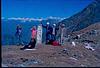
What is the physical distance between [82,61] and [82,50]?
4.01 metres

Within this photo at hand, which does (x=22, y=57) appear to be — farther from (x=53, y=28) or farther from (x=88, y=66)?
(x=53, y=28)

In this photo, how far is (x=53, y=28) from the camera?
31156 mm

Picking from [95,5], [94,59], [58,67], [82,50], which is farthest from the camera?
[95,5]

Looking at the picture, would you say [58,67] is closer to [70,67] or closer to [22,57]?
[70,67]

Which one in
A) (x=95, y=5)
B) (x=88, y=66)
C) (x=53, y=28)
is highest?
(x=95, y=5)

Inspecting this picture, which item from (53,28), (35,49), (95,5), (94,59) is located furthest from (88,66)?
(95,5)

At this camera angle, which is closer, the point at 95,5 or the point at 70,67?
the point at 70,67

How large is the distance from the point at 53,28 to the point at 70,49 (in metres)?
2.90

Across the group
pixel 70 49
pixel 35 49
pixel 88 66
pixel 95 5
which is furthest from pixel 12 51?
pixel 95 5

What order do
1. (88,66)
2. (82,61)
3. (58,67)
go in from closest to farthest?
(58,67) → (88,66) → (82,61)

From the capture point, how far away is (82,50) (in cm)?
2955

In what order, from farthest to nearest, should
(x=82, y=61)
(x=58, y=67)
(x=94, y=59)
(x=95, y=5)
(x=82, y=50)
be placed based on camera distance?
(x=95, y=5), (x=82, y=50), (x=94, y=59), (x=82, y=61), (x=58, y=67)

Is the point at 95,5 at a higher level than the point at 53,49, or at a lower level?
higher

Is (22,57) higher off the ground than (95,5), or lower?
lower
